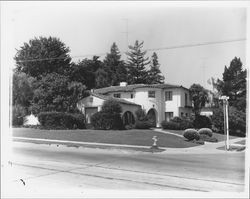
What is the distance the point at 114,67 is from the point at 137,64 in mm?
676

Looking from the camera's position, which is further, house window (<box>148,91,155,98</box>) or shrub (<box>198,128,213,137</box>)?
shrub (<box>198,128,213,137</box>)

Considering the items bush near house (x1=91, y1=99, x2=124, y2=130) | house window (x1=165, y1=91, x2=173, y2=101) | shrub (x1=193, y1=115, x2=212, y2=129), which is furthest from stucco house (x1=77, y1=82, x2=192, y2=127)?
shrub (x1=193, y1=115, x2=212, y2=129)

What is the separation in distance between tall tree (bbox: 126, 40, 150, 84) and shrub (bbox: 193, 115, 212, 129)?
2.23 meters

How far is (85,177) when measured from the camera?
25.1 ft

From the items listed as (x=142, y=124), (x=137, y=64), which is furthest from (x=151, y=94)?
(x=137, y=64)

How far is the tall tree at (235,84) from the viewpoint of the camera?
7.55m

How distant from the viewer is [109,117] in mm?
9664

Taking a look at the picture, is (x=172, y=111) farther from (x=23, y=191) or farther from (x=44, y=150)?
(x=23, y=191)

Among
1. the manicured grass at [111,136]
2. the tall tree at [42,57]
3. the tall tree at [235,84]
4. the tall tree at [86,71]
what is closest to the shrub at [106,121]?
the manicured grass at [111,136]

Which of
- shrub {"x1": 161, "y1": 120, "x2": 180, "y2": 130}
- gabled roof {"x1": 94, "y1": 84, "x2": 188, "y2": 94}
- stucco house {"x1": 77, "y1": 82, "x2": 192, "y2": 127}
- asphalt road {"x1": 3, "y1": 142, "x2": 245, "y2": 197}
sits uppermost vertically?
gabled roof {"x1": 94, "y1": 84, "x2": 188, "y2": 94}

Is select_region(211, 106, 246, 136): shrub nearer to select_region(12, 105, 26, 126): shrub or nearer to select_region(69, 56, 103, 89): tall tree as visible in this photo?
select_region(69, 56, 103, 89): tall tree

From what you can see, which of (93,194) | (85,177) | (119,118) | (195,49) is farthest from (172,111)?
(93,194)

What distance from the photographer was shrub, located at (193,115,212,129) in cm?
1008

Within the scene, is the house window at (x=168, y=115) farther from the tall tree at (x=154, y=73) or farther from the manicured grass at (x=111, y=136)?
the tall tree at (x=154, y=73)
